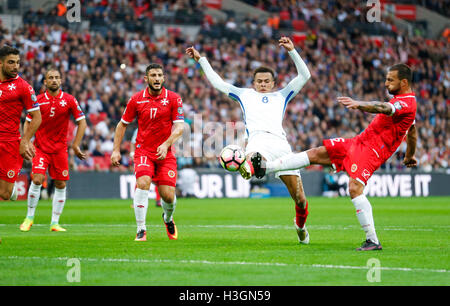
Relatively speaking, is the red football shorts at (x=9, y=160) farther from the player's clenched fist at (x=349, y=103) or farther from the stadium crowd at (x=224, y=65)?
the stadium crowd at (x=224, y=65)

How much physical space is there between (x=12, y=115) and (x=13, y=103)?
0.19 m

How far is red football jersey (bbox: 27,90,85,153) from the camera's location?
13641 millimetres

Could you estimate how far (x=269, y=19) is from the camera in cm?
4084

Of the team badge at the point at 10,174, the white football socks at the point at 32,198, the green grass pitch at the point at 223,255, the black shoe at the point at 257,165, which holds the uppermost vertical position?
the black shoe at the point at 257,165

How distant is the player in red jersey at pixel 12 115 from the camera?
1063 cm

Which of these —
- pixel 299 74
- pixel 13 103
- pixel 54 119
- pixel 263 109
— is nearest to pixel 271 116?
pixel 263 109

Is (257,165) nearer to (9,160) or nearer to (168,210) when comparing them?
(168,210)

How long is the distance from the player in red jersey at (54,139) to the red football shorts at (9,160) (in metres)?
2.41

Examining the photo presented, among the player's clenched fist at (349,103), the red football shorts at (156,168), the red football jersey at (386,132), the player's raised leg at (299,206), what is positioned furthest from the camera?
→ the red football shorts at (156,168)

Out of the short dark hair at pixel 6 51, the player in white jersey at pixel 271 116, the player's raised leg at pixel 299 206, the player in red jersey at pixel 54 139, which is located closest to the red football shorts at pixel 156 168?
the player in white jersey at pixel 271 116

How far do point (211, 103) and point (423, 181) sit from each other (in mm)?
9824

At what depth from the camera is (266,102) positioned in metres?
11.3
